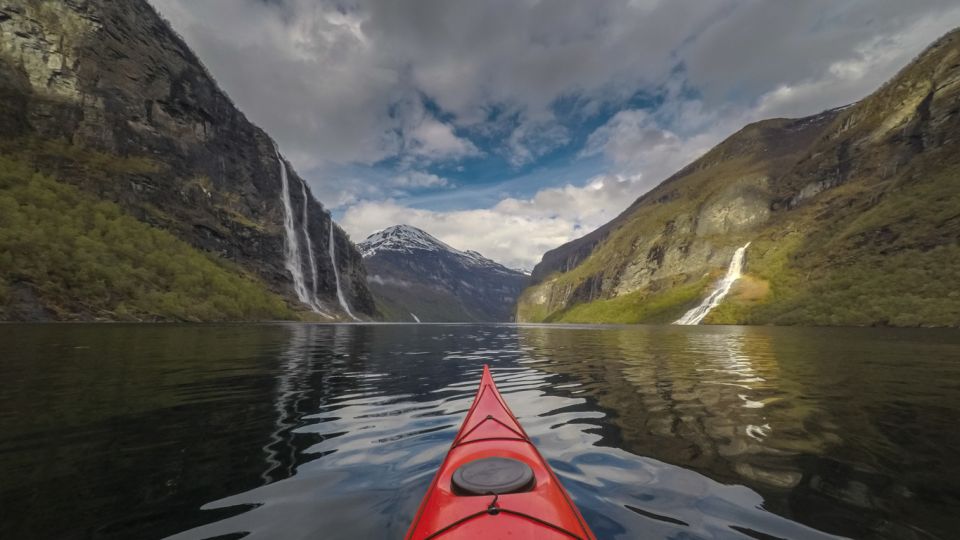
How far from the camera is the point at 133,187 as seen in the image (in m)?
91.1

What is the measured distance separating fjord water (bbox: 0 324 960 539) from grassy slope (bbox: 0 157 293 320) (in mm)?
44390

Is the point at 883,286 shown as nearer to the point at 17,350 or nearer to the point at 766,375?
the point at 766,375

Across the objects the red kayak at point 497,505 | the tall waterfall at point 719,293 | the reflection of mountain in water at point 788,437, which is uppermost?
the tall waterfall at point 719,293

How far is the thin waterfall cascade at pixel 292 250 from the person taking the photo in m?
128

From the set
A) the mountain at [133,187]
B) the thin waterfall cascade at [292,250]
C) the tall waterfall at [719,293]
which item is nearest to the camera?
the mountain at [133,187]

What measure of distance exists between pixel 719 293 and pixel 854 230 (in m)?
44.2

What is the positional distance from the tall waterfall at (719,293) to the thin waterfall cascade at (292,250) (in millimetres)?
118806

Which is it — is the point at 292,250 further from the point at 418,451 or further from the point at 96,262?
the point at 418,451

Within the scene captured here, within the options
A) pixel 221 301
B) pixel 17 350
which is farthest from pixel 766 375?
pixel 221 301

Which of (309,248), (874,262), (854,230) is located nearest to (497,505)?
(874,262)

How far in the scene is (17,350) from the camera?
22.3m

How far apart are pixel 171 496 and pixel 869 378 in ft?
77.1

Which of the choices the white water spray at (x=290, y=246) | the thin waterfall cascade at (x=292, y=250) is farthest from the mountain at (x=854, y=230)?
the white water spray at (x=290, y=246)

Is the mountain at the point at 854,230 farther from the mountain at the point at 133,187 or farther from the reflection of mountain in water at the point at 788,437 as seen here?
the mountain at the point at 133,187
